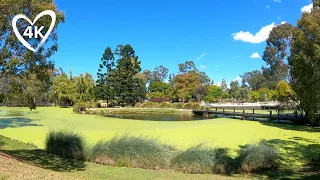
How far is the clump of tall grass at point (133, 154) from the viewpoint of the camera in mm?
7805

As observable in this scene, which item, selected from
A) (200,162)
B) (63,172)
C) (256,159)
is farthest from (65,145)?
(256,159)

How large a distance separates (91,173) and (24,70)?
4082mm

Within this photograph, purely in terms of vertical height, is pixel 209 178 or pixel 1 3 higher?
pixel 1 3

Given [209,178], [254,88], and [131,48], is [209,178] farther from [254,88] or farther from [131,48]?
[254,88]

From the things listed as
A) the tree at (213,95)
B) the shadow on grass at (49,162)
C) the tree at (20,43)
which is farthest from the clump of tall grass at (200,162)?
the tree at (213,95)

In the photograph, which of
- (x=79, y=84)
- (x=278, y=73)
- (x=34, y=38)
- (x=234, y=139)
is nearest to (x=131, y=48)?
(x=79, y=84)

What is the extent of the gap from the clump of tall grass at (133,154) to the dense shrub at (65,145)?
0.51 m

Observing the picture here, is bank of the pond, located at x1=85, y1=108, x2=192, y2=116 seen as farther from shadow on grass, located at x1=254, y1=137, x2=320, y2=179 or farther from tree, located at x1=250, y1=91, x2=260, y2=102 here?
tree, located at x1=250, y1=91, x2=260, y2=102

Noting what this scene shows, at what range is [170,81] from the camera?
280ft

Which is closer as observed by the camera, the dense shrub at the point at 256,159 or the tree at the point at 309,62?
the dense shrub at the point at 256,159

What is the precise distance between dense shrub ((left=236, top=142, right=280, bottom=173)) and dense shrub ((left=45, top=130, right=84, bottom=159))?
4614 mm

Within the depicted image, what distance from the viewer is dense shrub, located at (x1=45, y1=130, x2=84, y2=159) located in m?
8.52

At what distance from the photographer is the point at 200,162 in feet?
25.2

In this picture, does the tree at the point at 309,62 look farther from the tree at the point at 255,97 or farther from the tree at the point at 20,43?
the tree at the point at 255,97
